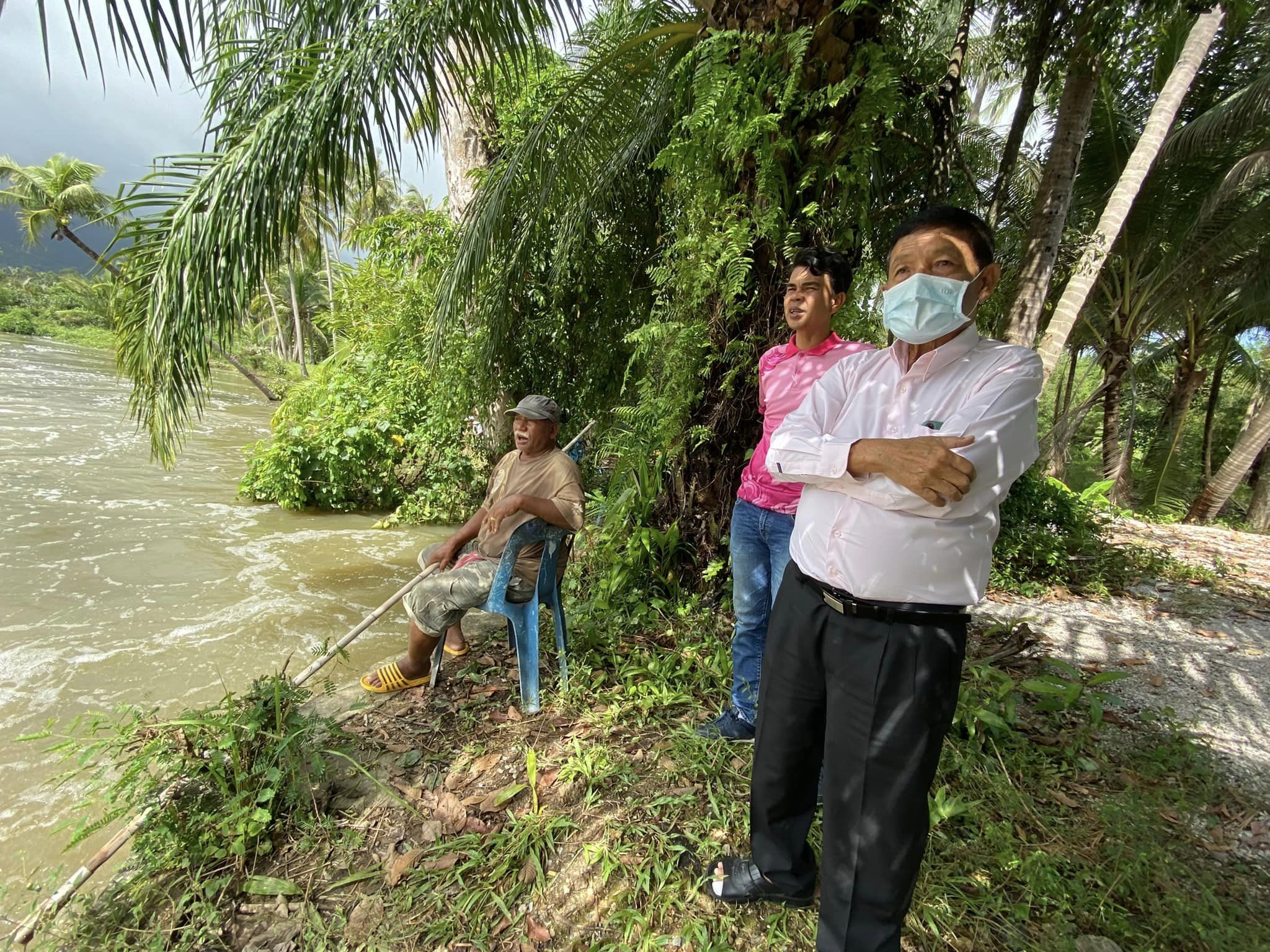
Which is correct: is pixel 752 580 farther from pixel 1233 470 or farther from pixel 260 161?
pixel 1233 470

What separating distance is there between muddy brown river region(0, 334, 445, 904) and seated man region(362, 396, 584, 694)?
3.32ft

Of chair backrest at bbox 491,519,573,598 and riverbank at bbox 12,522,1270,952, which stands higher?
chair backrest at bbox 491,519,573,598

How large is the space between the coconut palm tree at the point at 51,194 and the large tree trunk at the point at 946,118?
930 inches

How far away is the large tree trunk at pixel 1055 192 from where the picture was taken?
4289 mm

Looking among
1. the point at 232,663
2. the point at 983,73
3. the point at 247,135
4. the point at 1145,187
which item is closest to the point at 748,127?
the point at 247,135

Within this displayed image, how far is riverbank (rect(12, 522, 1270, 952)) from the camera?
1.60 meters

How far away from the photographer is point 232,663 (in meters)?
3.64

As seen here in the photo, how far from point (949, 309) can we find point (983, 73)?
1297 centimetres

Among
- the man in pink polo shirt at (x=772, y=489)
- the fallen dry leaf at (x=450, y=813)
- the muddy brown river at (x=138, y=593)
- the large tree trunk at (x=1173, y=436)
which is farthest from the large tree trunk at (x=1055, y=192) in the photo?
the large tree trunk at (x=1173, y=436)

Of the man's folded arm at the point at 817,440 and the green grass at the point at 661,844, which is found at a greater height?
the man's folded arm at the point at 817,440

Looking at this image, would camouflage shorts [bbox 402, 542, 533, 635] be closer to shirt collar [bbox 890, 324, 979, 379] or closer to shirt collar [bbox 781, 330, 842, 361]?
shirt collar [bbox 781, 330, 842, 361]

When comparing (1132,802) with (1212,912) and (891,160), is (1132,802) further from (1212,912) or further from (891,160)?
(891,160)

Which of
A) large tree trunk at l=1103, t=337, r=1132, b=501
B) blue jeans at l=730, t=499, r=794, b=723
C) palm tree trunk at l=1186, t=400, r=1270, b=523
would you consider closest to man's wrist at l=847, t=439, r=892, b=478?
blue jeans at l=730, t=499, r=794, b=723

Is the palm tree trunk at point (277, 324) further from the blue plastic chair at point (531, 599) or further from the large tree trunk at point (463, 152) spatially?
the blue plastic chair at point (531, 599)
